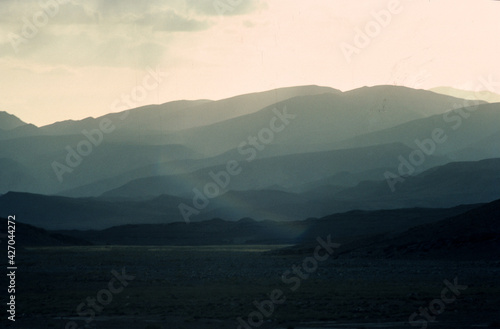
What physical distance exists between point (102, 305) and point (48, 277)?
15.1m

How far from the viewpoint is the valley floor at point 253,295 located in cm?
2477

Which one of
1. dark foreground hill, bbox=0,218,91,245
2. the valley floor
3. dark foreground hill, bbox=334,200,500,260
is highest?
dark foreground hill, bbox=0,218,91,245

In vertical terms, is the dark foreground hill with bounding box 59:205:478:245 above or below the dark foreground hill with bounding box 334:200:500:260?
above

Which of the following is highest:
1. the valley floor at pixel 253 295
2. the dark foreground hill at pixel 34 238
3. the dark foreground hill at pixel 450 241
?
the dark foreground hill at pixel 34 238

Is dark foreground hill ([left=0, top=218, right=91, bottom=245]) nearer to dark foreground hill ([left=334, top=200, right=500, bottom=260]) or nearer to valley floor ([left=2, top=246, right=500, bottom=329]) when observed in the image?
valley floor ([left=2, top=246, right=500, bottom=329])

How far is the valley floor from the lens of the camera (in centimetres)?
2477

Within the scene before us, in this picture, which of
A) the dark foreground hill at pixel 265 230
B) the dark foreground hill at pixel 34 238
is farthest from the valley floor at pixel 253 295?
the dark foreground hill at pixel 265 230

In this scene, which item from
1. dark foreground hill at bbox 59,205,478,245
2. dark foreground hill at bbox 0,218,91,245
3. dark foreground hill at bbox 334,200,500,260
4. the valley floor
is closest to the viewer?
the valley floor

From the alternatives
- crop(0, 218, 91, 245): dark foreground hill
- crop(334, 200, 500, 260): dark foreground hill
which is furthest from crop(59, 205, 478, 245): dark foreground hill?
crop(334, 200, 500, 260): dark foreground hill

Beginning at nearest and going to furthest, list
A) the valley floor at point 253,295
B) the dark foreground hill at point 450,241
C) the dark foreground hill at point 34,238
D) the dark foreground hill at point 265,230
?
the valley floor at point 253,295
the dark foreground hill at point 450,241
the dark foreground hill at point 34,238
the dark foreground hill at point 265,230

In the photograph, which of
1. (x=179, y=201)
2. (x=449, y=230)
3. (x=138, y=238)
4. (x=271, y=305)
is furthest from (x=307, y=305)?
(x=179, y=201)

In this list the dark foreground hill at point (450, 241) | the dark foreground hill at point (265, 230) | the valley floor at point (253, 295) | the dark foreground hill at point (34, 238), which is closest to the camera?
the valley floor at point (253, 295)

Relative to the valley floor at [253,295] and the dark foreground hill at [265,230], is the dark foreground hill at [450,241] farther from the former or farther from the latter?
the dark foreground hill at [265,230]

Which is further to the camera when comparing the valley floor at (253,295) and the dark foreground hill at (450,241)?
→ the dark foreground hill at (450,241)
